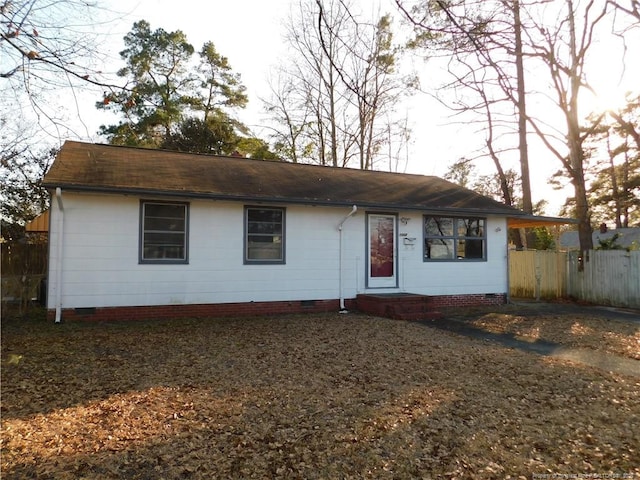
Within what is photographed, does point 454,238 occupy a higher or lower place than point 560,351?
higher

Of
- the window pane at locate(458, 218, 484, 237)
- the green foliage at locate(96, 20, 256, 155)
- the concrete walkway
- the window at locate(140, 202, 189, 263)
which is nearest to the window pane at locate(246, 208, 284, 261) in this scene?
the window at locate(140, 202, 189, 263)

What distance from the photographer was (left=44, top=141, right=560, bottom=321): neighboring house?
329 inches

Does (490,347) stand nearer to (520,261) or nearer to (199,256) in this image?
(199,256)

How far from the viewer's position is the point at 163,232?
902cm

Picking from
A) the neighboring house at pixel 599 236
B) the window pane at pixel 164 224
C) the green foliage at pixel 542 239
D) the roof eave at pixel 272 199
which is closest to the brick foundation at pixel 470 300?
the roof eave at pixel 272 199

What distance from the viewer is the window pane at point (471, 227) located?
12.0 m

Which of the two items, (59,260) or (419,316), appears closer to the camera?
(59,260)

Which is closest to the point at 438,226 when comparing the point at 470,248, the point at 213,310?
the point at 470,248

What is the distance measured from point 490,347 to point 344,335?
8.07 feet

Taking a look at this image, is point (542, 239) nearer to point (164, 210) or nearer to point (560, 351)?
point (560, 351)

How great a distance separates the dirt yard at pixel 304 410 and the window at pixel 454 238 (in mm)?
4940

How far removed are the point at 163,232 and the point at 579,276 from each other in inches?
527

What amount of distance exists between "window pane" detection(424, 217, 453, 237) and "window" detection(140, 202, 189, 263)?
640 centimetres

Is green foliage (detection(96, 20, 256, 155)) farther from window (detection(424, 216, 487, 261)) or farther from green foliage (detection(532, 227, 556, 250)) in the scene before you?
green foliage (detection(532, 227, 556, 250))
